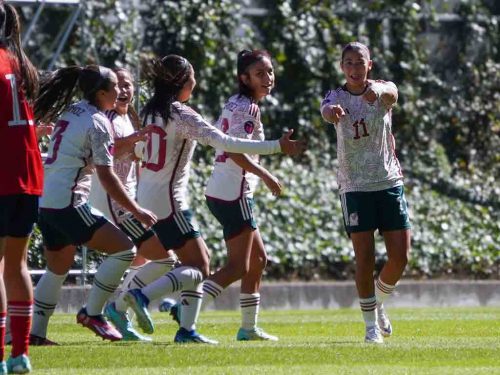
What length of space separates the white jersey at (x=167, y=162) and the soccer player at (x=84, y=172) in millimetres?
391

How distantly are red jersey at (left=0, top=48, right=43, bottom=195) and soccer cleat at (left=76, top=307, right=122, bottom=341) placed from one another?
2428 mm

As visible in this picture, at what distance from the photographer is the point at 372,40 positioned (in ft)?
72.5

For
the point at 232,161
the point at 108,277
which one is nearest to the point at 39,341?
the point at 108,277

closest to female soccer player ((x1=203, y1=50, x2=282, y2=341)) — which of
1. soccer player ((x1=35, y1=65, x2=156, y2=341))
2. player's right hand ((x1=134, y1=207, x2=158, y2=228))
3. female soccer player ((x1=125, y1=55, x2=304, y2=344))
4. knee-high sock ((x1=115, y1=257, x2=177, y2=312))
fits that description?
female soccer player ((x1=125, y1=55, x2=304, y2=344))

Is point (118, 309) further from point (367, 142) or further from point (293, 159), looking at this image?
point (293, 159)

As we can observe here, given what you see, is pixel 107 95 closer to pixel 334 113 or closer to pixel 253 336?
pixel 334 113

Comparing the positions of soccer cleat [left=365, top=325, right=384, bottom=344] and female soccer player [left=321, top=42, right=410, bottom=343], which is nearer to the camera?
soccer cleat [left=365, top=325, right=384, bottom=344]

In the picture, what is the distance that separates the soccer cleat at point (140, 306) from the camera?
1003 centimetres

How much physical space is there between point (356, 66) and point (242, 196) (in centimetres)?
123

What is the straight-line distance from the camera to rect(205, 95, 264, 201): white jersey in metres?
10.6

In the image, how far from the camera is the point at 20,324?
812 centimetres

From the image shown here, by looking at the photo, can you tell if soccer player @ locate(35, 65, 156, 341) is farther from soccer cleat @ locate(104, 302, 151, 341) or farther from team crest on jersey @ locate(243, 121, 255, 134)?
team crest on jersey @ locate(243, 121, 255, 134)

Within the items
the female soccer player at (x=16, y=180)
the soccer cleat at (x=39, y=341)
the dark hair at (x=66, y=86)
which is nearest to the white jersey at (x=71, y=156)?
the dark hair at (x=66, y=86)

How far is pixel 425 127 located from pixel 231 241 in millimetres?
11846
